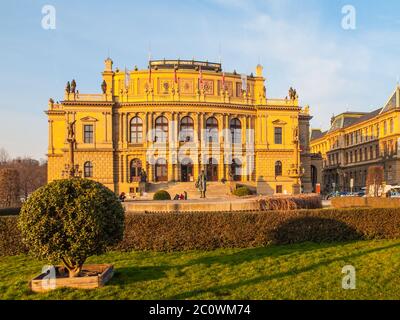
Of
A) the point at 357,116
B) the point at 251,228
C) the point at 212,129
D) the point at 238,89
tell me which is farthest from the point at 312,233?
the point at 357,116

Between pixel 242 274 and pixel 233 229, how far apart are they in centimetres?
368

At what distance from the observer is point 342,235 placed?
1360 centimetres

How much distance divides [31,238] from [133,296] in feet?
9.26

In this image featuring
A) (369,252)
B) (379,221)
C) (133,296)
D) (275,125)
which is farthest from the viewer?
(275,125)

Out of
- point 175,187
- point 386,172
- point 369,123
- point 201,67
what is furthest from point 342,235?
point 369,123

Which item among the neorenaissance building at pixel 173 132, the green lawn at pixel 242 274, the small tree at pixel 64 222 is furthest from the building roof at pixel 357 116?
the small tree at pixel 64 222

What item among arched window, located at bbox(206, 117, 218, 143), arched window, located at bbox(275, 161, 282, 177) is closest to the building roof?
arched window, located at bbox(275, 161, 282, 177)

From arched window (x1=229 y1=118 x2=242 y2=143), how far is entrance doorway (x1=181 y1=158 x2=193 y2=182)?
8.52m

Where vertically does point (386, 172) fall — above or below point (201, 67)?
below

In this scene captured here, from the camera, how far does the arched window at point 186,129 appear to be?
54656 mm

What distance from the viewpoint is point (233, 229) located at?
13.1 metres

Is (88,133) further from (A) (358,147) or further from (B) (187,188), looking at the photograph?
(A) (358,147)

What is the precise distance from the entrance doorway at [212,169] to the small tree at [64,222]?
153 ft

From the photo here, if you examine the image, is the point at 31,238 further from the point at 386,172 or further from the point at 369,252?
the point at 386,172
